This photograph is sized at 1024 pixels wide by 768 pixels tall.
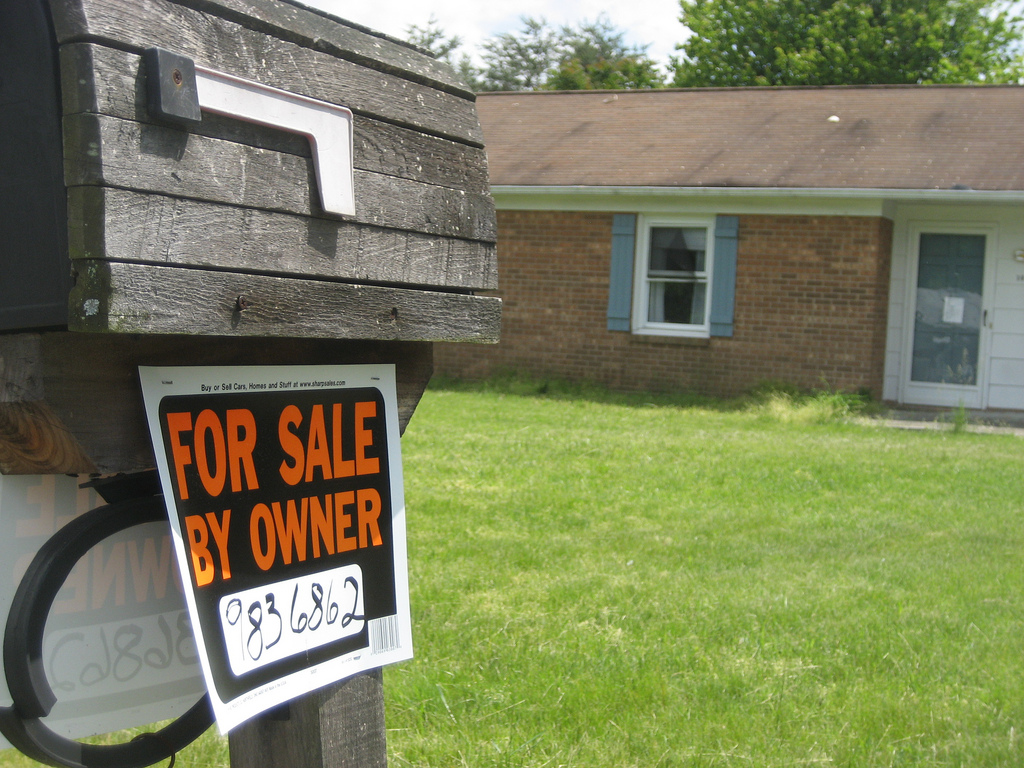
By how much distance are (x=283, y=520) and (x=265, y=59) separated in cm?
66

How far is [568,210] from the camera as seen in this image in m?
14.5

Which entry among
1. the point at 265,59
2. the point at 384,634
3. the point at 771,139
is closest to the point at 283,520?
the point at 384,634

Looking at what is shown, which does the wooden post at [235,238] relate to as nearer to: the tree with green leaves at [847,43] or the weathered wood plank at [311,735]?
the weathered wood plank at [311,735]

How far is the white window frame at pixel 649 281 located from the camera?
45.4ft

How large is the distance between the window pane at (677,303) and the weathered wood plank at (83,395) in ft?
42.6

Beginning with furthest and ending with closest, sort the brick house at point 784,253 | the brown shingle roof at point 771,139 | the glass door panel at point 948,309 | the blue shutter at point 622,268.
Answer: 1. the blue shutter at point 622,268
2. the glass door panel at point 948,309
3. the brown shingle roof at point 771,139
4. the brick house at point 784,253

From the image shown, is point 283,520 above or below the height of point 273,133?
below

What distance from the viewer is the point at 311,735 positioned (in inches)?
65.4

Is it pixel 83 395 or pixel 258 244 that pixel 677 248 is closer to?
pixel 258 244

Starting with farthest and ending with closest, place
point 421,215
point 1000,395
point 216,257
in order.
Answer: point 1000,395 → point 421,215 → point 216,257

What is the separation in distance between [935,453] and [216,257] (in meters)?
8.99

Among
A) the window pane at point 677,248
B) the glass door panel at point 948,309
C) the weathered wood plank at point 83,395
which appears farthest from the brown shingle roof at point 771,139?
the weathered wood plank at point 83,395

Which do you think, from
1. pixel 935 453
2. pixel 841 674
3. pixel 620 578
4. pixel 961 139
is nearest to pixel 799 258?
pixel 961 139

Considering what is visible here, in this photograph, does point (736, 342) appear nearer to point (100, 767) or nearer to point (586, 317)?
point (586, 317)
